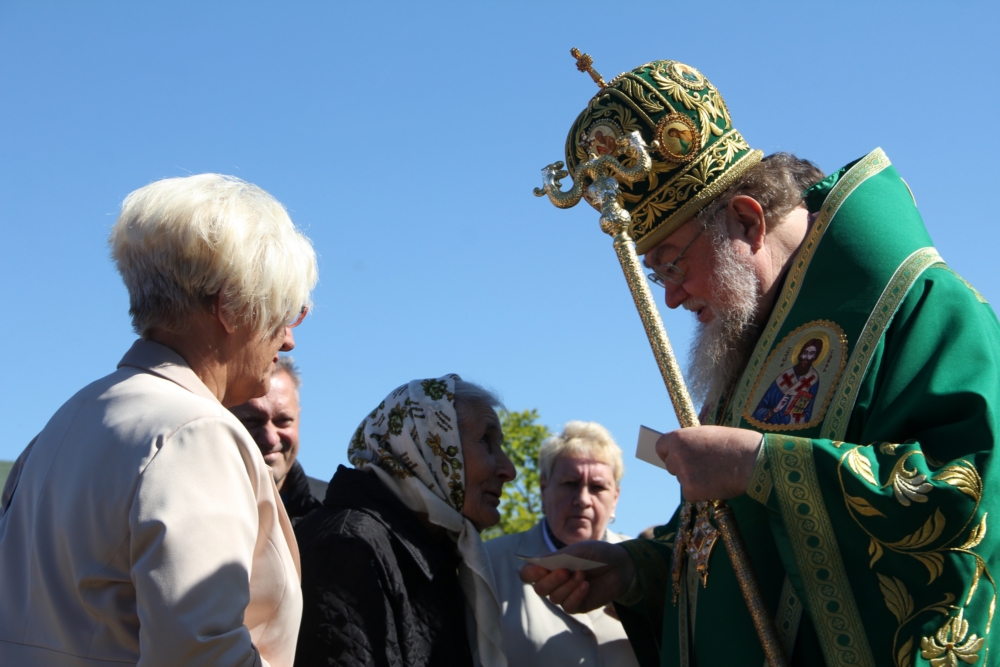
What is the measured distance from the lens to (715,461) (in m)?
2.89

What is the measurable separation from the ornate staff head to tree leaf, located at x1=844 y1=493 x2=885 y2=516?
149 cm

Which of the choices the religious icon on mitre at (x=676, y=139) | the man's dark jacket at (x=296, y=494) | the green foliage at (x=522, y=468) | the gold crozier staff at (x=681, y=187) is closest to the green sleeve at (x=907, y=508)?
the gold crozier staff at (x=681, y=187)

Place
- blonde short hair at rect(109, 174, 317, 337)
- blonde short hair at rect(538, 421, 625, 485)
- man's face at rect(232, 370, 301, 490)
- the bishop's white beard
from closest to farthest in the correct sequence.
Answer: blonde short hair at rect(109, 174, 317, 337), the bishop's white beard, man's face at rect(232, 370, 301, 490), blonde short hair at rect(538, 421, 625, 485)

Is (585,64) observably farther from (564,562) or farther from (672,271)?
(564,562)

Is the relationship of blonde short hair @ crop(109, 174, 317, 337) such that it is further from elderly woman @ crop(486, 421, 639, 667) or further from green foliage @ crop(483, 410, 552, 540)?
green foliage @ crop(483, 410, 552, 540)

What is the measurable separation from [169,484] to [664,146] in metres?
2.54

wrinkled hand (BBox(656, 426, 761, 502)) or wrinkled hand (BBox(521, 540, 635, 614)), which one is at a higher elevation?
wrinkled hand (BBox(656, 426, 761, 502))

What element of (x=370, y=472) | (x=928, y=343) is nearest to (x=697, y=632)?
(x=928, y=343)

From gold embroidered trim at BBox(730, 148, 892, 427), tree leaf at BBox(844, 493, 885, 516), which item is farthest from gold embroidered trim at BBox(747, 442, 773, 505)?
gold embroidered trim at BBox(730, 148, 892, 427)

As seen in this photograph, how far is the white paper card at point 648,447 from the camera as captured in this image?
3139 millimetres

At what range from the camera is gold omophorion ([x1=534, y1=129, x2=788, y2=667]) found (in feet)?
9.87

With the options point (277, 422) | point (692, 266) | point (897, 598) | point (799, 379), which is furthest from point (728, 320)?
point (277, 422)

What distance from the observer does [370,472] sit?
13.3 ft

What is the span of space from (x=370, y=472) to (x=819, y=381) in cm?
182
